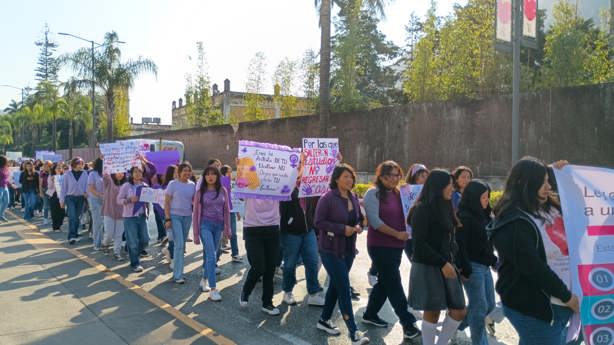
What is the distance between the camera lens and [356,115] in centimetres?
2453

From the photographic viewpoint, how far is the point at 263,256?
6.73 meters

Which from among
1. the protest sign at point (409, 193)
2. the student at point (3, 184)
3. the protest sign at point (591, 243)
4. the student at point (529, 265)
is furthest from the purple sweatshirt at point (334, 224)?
the student at point (3, 184)

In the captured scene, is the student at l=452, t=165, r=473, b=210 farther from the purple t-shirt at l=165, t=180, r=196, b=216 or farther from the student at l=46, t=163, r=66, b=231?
the student at l=46, t=163, r=66, b=231

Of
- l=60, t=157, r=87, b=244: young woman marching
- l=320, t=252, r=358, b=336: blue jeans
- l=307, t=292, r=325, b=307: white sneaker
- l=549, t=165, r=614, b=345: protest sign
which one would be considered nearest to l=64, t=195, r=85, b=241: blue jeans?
l=60, t=157, r=87, b=244: young woman marching

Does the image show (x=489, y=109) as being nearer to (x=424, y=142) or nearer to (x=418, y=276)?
(x=424, y=142)

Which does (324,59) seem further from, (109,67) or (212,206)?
(109,67)

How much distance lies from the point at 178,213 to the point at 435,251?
4644mm

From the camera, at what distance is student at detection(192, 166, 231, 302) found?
294 inches

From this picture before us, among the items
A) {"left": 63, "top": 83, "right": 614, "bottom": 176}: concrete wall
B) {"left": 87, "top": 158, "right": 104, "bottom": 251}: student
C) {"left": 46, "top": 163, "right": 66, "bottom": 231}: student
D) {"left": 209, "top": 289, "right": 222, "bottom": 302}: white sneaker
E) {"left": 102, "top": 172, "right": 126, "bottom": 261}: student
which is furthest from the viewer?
{"left": 63, "top": 83, "right": 614, "bottom": 176}: concrete wall

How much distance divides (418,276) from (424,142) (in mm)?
16811

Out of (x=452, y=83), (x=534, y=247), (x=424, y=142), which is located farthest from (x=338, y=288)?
(x=452, y=83)

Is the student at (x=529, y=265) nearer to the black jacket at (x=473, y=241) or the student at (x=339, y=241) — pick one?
the black jacket at (x=473, y=241)

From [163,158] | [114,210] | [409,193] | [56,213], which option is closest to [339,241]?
[409,193]

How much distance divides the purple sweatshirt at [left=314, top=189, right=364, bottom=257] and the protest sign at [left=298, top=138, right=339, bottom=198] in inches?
63.6
